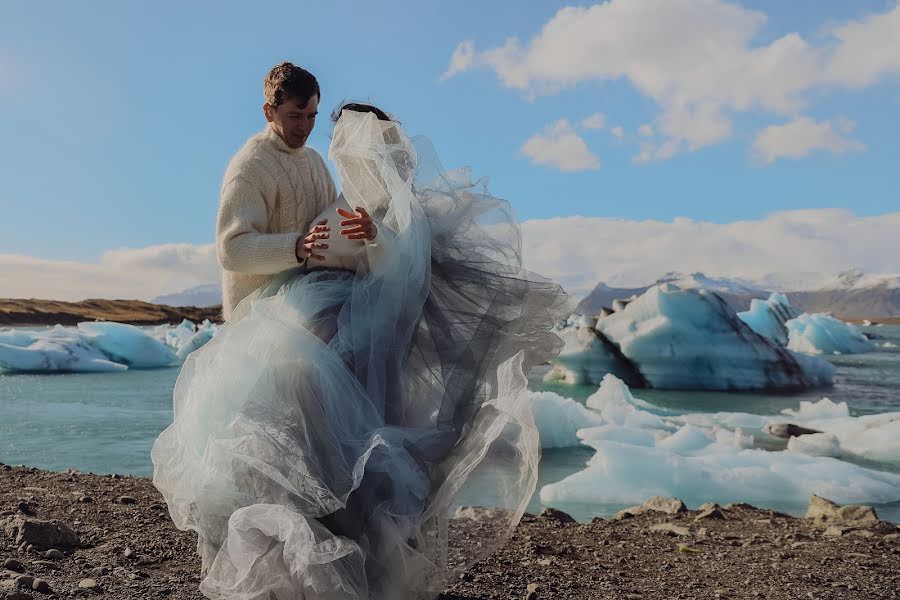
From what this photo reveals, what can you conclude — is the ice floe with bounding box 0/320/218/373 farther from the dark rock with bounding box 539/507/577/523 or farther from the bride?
the bride

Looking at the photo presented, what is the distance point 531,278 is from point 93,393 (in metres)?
13.4

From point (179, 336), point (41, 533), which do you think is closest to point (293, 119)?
point (41, 533)

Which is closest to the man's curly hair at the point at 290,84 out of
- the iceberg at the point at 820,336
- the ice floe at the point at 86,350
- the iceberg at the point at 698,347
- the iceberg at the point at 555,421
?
the iceberg at the point at 555,421

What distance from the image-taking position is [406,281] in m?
2.48

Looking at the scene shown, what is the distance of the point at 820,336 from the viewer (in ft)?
94.9

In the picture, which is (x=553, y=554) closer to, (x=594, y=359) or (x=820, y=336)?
(x=594, y=359)

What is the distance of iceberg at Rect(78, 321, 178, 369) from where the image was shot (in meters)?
20.2

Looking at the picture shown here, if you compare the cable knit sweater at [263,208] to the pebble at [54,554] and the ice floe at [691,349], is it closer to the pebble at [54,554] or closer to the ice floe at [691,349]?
the pebble at [54,554]

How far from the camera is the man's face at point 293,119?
102 inches

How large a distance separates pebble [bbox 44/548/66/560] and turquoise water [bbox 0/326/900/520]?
6.29 feet

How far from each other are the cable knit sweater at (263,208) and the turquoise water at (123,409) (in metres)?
0.99

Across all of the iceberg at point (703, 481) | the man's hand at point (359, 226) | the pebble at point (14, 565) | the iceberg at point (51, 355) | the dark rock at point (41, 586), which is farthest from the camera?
the iceberg at point (51, 355)

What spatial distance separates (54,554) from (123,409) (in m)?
9.29

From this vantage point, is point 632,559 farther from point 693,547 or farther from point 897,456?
point 897,456
